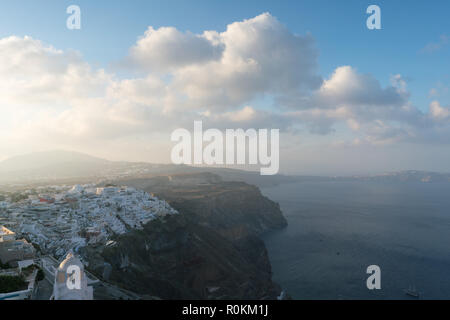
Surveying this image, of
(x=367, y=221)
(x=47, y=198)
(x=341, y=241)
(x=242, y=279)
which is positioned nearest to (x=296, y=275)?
(x=242, y=279)

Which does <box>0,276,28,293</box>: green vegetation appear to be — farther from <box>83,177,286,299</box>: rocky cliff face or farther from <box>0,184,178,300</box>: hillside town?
<box>83,177,286,299</box>: rocky cliff face

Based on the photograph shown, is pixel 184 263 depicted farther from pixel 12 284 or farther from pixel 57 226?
pixel 12 284

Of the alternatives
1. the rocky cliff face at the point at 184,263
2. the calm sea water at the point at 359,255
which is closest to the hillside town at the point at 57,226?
the rocky cliff face at the point at 184,263

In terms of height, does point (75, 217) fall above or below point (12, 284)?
below

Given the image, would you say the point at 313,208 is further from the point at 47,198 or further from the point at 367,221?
the point at 47,198

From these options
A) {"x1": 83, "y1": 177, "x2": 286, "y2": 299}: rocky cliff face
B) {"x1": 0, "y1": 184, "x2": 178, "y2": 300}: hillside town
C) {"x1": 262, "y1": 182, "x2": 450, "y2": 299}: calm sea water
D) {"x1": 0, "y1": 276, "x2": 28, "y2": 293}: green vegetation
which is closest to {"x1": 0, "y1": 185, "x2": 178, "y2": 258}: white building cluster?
{"x1": 0, "y1": 184, "x2": 178, "y2": 300}: hillside town

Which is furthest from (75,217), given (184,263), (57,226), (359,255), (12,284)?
(359,255)

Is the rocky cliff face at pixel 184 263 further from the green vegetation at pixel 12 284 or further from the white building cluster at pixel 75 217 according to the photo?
the green vegetation at pixel 12 284

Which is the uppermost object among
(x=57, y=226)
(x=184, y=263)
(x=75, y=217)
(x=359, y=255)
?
(x=75, y=217)
